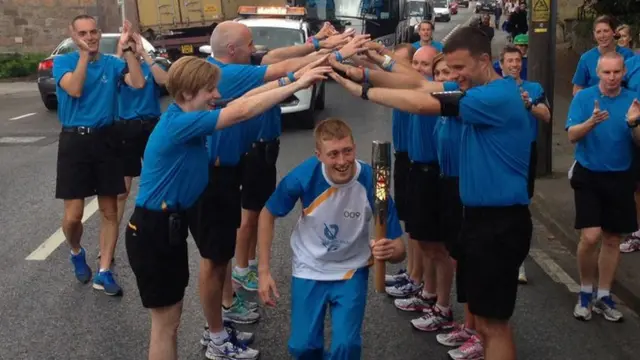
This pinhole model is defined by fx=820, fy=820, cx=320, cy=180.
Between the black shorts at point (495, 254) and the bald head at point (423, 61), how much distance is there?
5.32 feet

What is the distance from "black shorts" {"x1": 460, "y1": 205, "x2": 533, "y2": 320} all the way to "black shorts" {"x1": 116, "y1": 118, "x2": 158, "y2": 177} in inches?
143

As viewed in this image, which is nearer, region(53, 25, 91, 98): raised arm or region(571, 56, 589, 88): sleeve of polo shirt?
region(53, 25, 91, 98): raised arm

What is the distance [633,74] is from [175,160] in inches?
182

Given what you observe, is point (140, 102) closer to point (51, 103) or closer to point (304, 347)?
point (304, 347)

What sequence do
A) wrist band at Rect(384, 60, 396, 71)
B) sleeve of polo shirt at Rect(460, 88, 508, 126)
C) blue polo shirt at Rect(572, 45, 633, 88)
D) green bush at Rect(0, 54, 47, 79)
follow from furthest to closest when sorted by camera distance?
green bush at Rect(0, 54, 47, 79), blue polo shirt at Rect(572, 45, 633, 88), wrist band at Rect(384, 60, 396, 71), sleeve of polo shirt at Rect(460, 88, 508, 126)

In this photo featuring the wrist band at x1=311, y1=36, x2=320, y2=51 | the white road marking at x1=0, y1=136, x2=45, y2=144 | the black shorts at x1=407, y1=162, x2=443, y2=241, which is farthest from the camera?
the white road marking at x1=0, y1=136, x2=45, y2=144

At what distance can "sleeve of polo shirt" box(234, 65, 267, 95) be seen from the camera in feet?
16.8

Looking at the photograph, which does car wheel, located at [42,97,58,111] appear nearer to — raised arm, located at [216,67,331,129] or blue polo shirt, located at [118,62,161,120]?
blue polo shirt, located at [118,62,161,120]

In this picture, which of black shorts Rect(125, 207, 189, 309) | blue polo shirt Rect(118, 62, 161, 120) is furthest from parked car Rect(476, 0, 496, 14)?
black shorts Rect(125, 207, 189, 309)

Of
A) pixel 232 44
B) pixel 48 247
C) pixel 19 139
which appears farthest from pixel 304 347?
pixel 19 139

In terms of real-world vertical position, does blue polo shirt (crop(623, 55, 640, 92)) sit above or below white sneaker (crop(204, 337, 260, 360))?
above

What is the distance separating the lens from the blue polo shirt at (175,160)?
404cm

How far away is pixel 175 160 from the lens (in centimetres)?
417

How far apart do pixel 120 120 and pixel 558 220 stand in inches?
175
